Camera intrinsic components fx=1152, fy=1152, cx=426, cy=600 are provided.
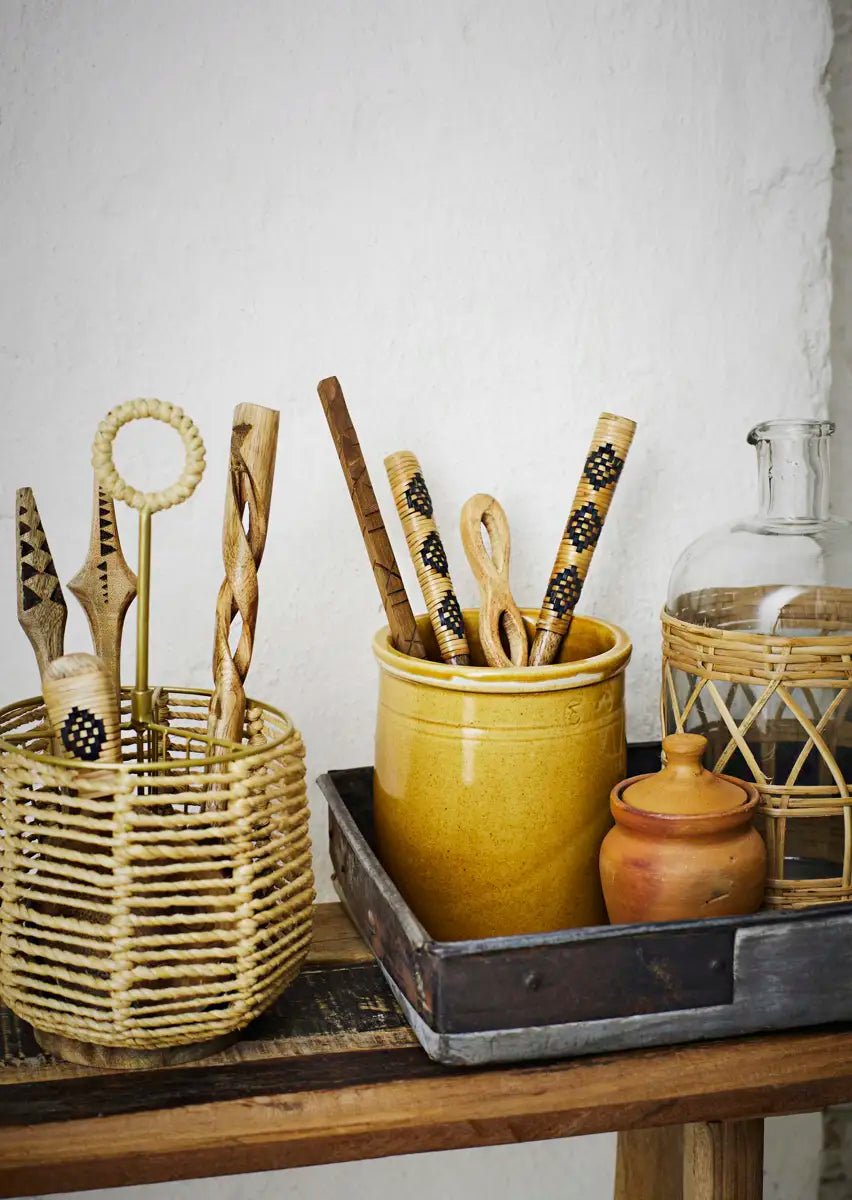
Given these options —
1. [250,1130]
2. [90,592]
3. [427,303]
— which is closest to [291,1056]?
[250,1130]

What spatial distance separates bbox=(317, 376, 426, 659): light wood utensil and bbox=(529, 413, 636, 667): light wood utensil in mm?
85

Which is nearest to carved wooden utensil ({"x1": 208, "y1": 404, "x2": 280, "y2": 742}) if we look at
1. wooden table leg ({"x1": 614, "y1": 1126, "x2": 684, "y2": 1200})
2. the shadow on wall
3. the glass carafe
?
the glass carafe

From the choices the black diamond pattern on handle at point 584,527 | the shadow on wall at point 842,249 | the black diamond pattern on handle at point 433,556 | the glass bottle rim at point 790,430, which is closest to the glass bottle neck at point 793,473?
the glass bottle rim at point 790,430

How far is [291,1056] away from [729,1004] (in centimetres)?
23

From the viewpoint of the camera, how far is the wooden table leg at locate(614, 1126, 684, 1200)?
86 centimetres

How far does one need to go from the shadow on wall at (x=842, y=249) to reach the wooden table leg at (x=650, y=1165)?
1.89 feet

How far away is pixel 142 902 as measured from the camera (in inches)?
21.9

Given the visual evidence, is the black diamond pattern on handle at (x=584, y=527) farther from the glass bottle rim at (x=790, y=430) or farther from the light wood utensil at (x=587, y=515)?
the glass bottle rim at (x=790, y=430)

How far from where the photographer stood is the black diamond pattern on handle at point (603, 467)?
75cm

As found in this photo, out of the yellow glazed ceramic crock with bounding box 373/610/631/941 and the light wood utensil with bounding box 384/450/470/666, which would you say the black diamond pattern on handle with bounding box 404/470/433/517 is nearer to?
the light wood utensil with bounding box 384/450/470/666

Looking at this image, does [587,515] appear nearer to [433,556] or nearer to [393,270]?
[433,556]

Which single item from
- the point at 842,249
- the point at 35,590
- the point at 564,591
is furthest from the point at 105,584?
the point at 842,249

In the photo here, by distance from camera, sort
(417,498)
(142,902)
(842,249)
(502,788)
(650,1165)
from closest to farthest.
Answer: (142,902), (502,788), (417,498), (650,1165), (842,249)

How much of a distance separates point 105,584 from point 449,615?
0.22m
